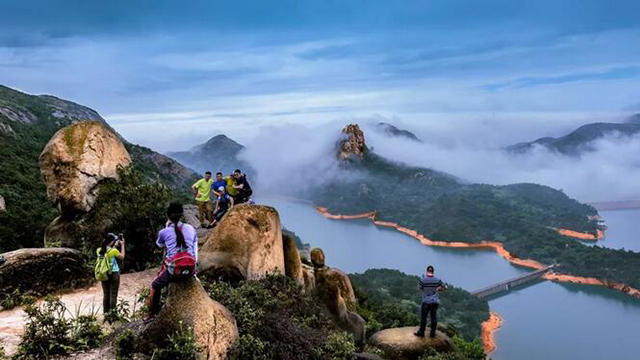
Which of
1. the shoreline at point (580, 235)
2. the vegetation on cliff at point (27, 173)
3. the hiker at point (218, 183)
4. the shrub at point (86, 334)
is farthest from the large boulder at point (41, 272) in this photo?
the shoreline at point (580, 235)

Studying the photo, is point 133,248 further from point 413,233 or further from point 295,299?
point 413,233

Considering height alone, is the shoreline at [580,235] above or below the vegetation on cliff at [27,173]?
below

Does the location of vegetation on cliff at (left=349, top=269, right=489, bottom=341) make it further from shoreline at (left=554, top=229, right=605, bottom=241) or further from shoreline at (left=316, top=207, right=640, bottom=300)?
shoreline at (left=554, top=229, right=605, bottom=241)

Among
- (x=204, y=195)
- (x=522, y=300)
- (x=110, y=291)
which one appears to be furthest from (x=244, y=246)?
(x=522, y=300)

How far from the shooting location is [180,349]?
7.23 metres

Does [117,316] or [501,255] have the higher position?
[117,316]

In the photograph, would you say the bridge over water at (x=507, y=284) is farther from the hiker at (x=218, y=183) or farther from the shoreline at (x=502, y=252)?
the hiker at (x=218, y=183)

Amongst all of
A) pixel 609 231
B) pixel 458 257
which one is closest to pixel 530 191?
pixel 609 231

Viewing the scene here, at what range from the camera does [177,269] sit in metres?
7.57

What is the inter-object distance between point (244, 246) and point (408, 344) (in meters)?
7.29

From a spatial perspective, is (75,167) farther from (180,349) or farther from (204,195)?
(180,349)

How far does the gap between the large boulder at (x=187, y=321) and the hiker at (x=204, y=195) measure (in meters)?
8.73

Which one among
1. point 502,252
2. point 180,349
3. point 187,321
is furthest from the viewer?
point 502,252

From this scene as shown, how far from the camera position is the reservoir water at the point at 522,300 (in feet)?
218
